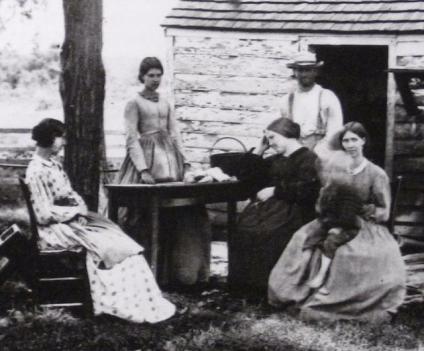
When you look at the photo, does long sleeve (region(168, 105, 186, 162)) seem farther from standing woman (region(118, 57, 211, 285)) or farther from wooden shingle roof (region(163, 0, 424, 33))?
wooden shingle roof (region(163, 0, 424, 33))

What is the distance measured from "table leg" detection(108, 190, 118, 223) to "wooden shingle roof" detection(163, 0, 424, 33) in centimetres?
422

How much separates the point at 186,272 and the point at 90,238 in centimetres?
162

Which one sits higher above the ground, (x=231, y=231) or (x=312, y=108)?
(x=312, y=108)

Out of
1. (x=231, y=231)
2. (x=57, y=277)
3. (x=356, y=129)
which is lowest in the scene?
(x=57, y=277)

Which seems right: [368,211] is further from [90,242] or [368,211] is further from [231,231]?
[90,242]

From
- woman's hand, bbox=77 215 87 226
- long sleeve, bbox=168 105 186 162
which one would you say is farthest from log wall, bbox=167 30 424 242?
woman's hand, bbox=77 215 87 226

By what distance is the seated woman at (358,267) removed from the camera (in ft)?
20.0

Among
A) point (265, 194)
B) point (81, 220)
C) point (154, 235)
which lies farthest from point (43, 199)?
point (265, 194)

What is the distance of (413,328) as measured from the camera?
5969 millimetres

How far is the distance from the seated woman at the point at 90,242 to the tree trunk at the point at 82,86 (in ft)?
4.39

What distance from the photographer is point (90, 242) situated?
5.98 m

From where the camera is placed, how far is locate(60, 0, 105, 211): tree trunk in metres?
7.42

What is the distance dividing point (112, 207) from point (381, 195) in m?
2.22

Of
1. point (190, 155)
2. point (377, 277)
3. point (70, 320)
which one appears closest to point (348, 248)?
point (377, 277)
